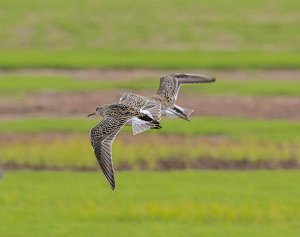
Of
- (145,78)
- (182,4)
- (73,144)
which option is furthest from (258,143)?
(182,4)

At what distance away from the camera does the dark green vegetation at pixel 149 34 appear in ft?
106

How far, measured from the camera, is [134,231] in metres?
15.6

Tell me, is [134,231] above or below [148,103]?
below

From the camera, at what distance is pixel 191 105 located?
2608 centimetres

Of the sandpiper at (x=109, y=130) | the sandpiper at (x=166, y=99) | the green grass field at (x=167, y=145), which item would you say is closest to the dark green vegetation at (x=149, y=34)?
the green grass field at (x=167, y=145)

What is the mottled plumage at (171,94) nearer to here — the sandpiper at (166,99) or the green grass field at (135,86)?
the sandpiper at (166,99)

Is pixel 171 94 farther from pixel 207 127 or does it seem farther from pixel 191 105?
pixel 191 105

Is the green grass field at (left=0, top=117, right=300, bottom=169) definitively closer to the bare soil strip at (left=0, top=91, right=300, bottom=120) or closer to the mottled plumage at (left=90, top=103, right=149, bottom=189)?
the bare soil strip at (left=0, top=91, right=300, bottom=120)

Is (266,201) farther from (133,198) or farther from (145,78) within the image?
(145,78)

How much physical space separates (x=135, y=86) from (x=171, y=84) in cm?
1390

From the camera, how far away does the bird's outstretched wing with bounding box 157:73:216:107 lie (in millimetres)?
A: 14172

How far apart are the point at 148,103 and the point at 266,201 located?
461 cm

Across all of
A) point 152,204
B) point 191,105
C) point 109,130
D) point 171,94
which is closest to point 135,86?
point 191,105

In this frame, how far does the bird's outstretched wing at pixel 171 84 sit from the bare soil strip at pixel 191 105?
9.78m
